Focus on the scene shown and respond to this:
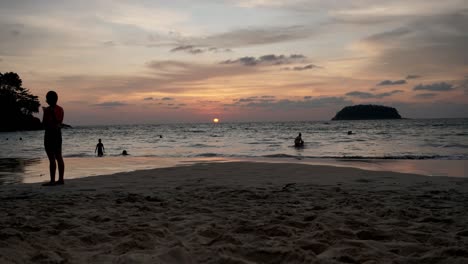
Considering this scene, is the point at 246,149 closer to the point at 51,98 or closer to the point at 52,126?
the point at 52,126

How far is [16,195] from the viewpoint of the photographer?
6.89m

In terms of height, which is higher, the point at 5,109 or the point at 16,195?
the point at 5,109

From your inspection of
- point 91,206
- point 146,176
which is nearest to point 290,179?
point 146,176

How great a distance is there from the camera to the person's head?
7864 millimetres

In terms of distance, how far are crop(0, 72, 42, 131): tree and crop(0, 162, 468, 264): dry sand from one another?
85.6 metres

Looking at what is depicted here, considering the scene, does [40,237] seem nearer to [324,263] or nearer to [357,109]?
[324,263]

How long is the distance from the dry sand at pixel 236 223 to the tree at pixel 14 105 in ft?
281

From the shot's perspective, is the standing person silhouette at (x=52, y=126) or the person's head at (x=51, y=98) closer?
the person's head at (x=51, y=98)

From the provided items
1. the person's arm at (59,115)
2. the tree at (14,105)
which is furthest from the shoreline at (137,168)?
the tree at (14,105)

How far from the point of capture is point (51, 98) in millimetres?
7965

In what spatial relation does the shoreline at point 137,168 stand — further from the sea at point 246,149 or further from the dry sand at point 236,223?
the dry sand at point 236,223

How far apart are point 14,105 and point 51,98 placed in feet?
289

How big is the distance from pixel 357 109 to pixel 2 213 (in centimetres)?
18560

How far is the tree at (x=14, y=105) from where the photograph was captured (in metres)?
80.1
